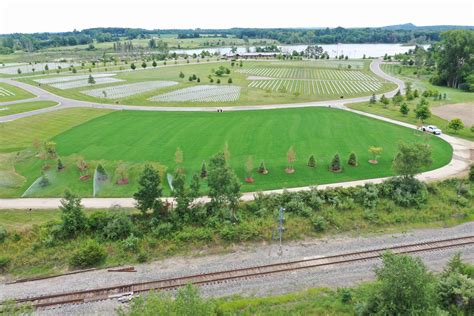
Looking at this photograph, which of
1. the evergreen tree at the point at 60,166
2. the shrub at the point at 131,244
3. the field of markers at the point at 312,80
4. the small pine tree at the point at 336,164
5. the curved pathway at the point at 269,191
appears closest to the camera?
the shrub at the point at 131,244

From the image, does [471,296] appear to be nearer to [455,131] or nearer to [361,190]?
[361,190]

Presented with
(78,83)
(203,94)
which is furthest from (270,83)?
(78,83)

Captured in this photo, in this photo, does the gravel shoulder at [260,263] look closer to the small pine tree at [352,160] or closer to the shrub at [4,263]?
the shrub at [4,263]

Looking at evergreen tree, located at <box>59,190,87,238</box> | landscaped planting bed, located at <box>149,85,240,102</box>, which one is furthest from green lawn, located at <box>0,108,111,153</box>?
evergreen tree, located at <box>59,190,87,238</box>

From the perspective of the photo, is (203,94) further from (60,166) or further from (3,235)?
(3,235)

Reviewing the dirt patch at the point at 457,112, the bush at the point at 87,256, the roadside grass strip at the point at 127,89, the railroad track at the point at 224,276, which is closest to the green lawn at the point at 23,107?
the roadside grass strip at the point at 127,89

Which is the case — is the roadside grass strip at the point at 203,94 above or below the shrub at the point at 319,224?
above

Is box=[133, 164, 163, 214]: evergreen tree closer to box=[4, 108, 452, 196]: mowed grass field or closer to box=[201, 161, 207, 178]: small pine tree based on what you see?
box=[4, 108, 452, 196]: mowed grass field

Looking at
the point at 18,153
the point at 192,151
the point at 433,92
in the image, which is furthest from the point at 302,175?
the point at 433,92
